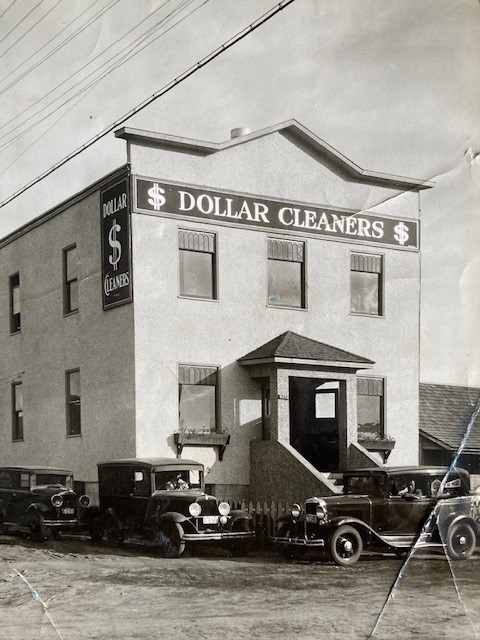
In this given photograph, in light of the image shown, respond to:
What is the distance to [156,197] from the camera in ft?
35.7

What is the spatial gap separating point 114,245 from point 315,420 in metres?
4.07

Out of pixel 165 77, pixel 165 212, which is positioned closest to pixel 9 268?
pixel 165 212

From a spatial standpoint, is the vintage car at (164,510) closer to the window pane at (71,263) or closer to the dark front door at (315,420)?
the dark front door at (315,420)

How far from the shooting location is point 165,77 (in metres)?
8.86

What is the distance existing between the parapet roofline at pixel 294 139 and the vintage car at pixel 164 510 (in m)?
4.15

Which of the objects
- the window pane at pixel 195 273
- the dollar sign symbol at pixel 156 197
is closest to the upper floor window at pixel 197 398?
the window pane at pixel 195 273

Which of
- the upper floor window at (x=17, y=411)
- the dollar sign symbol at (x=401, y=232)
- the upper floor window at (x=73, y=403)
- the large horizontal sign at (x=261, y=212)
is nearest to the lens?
the dollar sign symbol at (x=401, y=232)

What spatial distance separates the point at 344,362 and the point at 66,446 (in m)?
4.35

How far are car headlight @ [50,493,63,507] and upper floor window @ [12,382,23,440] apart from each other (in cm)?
208

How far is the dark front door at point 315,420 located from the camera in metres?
12.0

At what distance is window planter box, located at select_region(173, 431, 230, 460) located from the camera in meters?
11.3

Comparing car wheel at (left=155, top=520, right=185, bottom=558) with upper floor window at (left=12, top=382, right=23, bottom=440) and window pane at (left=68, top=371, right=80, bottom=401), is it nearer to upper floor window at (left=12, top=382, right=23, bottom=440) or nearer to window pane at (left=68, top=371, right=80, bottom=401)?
window pane at (left=68, top=371, right=80, bottom=401)

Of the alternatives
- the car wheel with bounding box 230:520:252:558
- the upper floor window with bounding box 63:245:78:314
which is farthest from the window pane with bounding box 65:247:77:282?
the car wheel with bounding box 230:520:252:558

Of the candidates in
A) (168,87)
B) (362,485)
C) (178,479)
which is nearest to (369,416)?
(362,485)
